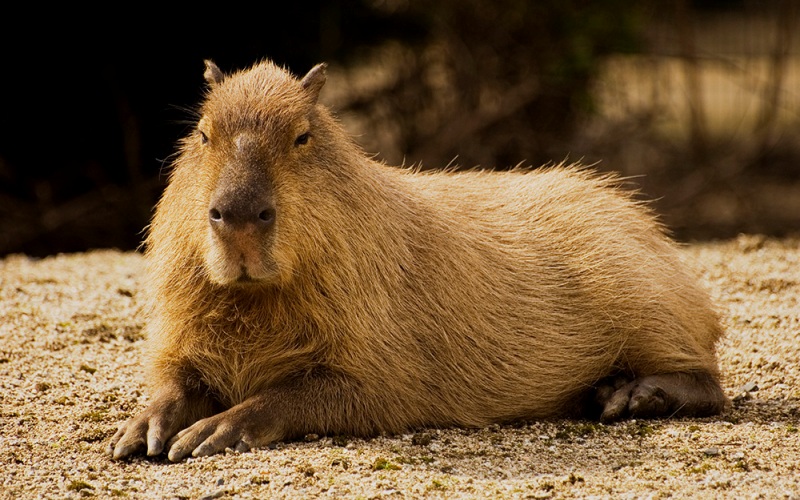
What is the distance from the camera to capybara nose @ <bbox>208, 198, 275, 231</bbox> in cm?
327

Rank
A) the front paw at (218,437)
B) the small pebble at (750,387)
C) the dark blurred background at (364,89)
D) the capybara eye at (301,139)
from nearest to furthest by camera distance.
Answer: the front paw at (218,437)
the capybara eye at (301,139)
the small pebble at (750,387)
the dark blurred background at (364,89)

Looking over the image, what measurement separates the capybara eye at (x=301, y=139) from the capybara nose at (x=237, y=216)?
41 centimetres

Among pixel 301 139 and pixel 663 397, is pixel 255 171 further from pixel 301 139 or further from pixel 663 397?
pixel 663 397

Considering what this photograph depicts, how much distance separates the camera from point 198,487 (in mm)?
3213

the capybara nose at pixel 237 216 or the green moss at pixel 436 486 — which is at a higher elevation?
the capybara nose at pixel 237 216

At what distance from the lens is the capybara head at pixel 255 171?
3.32 meters

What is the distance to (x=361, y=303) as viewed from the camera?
12.4 feet

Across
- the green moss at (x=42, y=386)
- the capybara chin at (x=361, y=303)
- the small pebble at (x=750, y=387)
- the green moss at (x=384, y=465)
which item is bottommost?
the green moss at (x=384, y=465)

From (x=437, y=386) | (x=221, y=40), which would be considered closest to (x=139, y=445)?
(x=437, y=386)

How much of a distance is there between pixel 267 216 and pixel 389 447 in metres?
0.89

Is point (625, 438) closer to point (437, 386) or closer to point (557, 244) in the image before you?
point (437, 386)

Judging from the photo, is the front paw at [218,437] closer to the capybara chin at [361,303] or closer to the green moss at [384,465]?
the capybara chin at [361,303]

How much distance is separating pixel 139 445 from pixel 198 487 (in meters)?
0.41

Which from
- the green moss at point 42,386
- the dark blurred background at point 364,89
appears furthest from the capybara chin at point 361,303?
the dark blurred background at point 364,89
